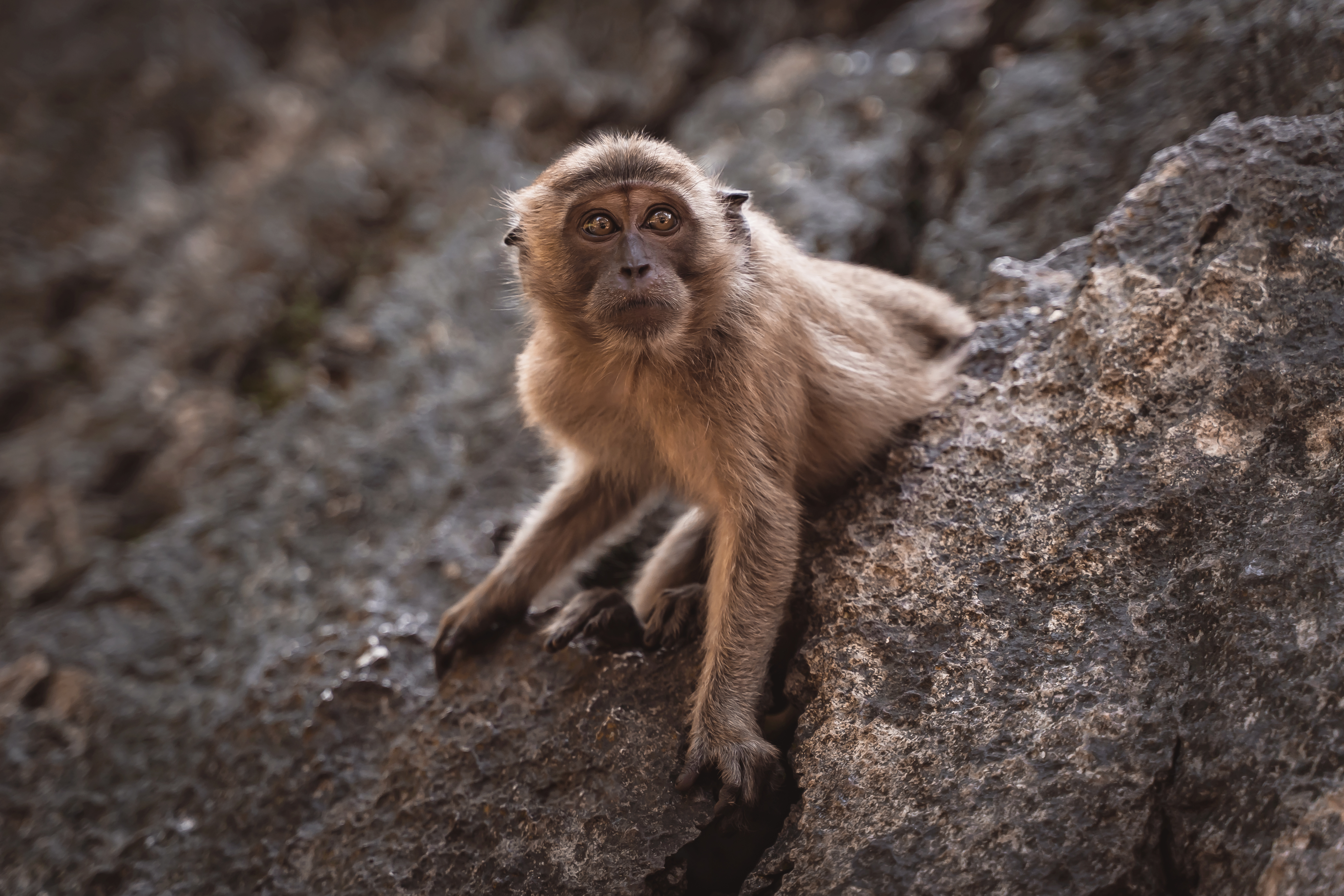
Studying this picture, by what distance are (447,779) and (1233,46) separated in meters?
5.05

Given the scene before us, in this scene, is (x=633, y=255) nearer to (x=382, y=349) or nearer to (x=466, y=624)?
(x=466, y=624)

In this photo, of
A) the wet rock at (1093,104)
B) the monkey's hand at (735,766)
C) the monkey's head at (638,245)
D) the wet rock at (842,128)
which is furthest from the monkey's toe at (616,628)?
the wet rock at (842,128)

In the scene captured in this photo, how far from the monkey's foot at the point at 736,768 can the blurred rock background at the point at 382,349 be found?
14 cm

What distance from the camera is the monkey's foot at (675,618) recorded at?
3.64m

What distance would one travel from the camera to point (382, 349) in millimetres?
6008

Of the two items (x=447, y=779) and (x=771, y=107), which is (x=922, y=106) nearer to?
(x=771, y=107)

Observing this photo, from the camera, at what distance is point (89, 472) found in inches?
256

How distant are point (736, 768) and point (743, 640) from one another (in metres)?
0.44

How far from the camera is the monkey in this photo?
3273 mm

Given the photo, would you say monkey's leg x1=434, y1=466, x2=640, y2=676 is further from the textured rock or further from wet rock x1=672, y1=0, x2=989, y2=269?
wet rock x1=672, y1=0, x2=989, y2=269

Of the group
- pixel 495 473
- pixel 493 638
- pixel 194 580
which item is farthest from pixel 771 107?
pixel 194 580

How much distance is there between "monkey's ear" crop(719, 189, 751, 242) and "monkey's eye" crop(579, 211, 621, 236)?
0.48m

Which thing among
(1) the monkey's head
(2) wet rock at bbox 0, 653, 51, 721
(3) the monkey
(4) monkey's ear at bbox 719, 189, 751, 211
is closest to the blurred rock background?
(2) wet rock at bbox 0, 653, 51, 721

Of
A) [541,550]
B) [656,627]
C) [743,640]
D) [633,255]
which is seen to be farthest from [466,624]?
[633,255]
